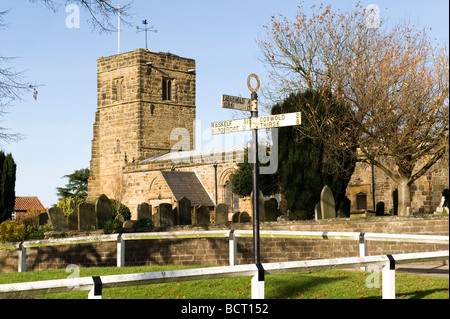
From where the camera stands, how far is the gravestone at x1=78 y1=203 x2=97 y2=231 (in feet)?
72.6

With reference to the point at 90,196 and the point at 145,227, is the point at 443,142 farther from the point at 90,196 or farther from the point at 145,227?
the point at 90,196

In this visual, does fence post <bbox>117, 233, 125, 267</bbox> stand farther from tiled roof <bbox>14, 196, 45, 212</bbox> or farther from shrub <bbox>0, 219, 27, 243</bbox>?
tiled roof <bbox>14, 196, 45, 212</bbox>

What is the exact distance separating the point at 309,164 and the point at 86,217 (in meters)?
8.00

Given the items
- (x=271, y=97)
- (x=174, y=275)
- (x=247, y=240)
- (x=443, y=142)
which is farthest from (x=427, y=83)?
(x=174, y=275)

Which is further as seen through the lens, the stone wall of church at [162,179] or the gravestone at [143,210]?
the stone wall of church at [162,179]

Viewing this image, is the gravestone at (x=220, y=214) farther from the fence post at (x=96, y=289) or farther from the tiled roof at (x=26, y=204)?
the tiled roof at (x=26, y=204)

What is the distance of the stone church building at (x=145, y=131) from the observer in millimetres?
45406

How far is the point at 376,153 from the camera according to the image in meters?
22.0

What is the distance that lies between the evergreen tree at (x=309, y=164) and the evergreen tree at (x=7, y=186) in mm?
17779

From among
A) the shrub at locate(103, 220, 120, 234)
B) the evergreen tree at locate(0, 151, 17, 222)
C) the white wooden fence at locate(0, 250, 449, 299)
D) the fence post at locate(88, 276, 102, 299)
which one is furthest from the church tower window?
the fence post at locate(88, 276, 102, 299)

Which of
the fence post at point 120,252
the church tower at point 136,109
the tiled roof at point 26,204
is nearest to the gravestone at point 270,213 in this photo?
the fence post at point 120,252

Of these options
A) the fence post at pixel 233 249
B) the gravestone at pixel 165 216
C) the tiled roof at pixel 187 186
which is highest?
the tiled roof at pixel 187 186

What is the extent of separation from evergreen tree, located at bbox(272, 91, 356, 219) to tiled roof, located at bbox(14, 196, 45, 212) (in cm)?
5132
